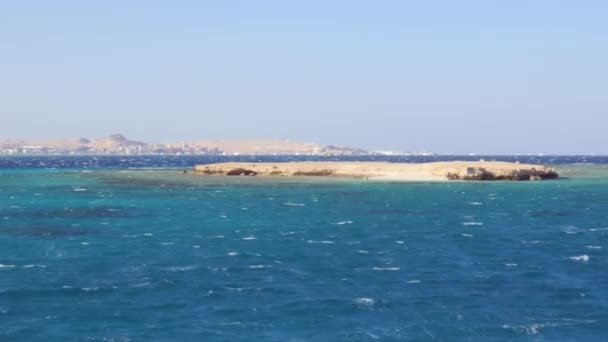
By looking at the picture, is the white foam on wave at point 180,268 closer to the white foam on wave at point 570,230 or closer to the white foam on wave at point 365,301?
the white foam on wave at point 365,301

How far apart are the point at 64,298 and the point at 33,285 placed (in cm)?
325

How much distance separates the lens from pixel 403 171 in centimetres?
13238

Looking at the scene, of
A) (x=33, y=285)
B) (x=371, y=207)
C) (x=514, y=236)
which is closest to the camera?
(x=33, y=285)

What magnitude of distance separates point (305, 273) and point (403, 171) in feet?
315

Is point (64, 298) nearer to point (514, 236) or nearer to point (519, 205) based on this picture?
point (514, 236)

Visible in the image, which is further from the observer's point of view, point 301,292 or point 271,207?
point 271,207

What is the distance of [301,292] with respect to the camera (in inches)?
1329

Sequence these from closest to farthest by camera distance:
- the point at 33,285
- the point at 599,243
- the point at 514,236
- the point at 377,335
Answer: the point at 377,335, the point at 33,285, the point at 599,243, the point at 514,236

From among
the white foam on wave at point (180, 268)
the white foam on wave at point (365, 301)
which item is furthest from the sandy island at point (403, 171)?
the white foam on wave at point (365, 301)

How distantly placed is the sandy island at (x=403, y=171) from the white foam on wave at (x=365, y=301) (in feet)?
291

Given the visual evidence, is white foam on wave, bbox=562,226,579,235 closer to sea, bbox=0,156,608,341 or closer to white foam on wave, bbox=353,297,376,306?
sea, bbox=0,156,608,341

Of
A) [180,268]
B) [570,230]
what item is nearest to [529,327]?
[180,268]

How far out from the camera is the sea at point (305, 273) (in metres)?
28.5

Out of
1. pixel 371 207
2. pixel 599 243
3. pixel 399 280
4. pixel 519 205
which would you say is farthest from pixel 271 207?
pixel 399 280
